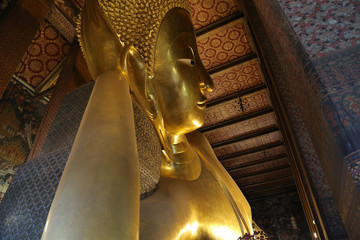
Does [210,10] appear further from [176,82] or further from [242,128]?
[242,128]

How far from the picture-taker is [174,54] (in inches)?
57.6

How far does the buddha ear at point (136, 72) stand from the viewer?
3.65 feet

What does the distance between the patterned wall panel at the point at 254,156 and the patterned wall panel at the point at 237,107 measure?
1.69 m

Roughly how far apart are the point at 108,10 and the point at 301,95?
97 cm

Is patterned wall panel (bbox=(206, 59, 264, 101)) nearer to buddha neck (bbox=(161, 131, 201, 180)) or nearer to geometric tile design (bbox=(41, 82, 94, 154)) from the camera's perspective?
buddha neck (bbox=(161, 131, 201, 180))

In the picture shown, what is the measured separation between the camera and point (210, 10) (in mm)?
3260

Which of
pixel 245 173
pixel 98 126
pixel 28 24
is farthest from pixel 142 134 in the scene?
pixel 245 173

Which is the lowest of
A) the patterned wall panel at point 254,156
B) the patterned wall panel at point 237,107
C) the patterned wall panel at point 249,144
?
the patterned wall panel at point 254,156

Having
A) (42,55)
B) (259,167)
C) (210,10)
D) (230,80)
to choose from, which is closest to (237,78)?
(230,80)

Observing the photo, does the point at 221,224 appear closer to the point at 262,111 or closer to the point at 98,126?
Result: the point at 98,126

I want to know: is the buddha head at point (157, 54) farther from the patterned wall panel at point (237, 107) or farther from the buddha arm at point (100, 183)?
the patterned wall panel at point (237, 107)

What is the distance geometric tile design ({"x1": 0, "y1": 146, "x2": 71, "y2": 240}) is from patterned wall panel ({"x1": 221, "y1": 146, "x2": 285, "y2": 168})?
5693 mm

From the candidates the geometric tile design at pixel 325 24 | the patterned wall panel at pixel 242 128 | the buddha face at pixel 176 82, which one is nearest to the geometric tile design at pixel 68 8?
the buddha face at pixel 176 82

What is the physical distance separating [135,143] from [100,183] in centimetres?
20
